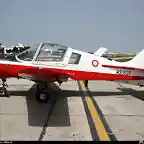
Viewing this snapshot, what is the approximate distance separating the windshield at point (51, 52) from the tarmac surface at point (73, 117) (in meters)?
1.57

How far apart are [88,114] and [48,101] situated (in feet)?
6.83

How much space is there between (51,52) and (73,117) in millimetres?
3426

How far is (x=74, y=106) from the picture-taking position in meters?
8.34

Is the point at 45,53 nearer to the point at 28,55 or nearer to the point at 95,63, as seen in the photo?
the point at 28,55

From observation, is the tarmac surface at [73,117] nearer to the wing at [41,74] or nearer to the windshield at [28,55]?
the wing at [41,74]

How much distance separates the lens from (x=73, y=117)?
7.04 meters

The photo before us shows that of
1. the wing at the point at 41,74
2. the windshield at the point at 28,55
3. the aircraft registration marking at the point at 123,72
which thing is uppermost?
the windshield at the point at 28,55

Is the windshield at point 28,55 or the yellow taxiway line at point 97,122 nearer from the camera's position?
the yellow taxiway line at point 97,122

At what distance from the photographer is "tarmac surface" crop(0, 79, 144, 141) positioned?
5.55 m

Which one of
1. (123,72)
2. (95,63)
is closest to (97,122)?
(95,63)

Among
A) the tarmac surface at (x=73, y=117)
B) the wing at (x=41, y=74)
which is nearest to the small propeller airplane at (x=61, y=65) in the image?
the wing at (x=41, y=74)

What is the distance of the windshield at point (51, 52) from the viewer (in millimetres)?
9563

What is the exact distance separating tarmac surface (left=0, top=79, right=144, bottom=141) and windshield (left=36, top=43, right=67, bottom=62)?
157 cm

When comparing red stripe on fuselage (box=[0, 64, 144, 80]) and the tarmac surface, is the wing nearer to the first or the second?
red stripe on fuselage (box=[0, 64, 144, 80])
